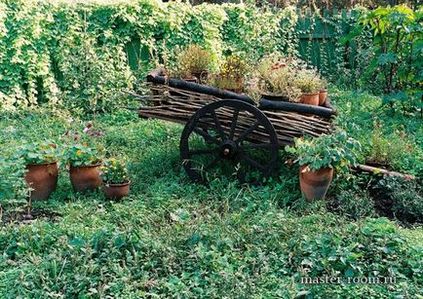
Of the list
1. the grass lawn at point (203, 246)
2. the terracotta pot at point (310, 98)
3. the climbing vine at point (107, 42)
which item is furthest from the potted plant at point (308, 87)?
the climbing vine at point (107, 42)

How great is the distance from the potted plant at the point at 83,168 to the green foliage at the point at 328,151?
1903mm

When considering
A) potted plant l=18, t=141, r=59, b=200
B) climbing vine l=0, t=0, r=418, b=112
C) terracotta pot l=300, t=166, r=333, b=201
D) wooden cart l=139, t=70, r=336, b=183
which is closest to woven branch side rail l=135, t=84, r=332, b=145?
wooden cart l=139, t=70, r=336, b=183

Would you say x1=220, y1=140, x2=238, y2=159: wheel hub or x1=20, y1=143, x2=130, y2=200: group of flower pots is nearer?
x1=20, y1=143, x2=130, y2=200: group of flower pots

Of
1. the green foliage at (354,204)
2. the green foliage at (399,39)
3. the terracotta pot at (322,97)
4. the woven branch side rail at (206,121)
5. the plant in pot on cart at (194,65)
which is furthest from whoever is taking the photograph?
the green foliage at (399,39)

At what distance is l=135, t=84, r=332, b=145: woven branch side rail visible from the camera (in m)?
5.38

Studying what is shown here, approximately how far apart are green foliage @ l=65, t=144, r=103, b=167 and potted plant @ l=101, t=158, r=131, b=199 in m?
0.21

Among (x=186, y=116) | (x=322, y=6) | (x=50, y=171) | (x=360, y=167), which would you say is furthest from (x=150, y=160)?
(x=322, y=6)

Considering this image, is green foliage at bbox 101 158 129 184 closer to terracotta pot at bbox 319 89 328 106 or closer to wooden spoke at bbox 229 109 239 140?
wooden spoke at bbox 229 109 239 140

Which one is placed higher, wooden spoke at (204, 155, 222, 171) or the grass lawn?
wooden spoke at (204, 155, 222, 171)

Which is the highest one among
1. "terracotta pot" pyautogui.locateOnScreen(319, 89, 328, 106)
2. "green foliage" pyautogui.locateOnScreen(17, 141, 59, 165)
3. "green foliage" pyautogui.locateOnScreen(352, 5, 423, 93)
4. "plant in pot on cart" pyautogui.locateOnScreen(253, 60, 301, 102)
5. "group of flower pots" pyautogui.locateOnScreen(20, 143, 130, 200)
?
"green foliage" pyautogui.locateOnScreen(352, 5, 423, 93)

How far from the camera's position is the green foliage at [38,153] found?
5.14 metres

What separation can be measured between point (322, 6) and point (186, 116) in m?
9.49

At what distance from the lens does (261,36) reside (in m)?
9.95

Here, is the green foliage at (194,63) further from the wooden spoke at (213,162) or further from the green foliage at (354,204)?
the green foliage at (354,204)
